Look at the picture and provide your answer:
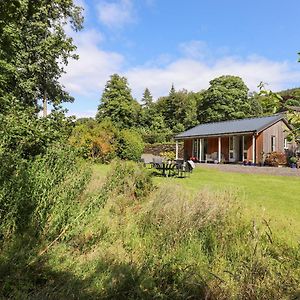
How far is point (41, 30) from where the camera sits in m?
24.1

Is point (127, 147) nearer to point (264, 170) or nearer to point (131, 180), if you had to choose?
point (264, 170)

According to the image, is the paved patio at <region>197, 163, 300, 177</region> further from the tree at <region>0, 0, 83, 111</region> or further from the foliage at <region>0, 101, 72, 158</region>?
the foliage at <region>0, 101, 72, 158</region>

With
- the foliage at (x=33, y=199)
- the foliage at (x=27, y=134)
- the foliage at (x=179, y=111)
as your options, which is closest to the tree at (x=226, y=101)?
the foliage at (x=179, y=111)

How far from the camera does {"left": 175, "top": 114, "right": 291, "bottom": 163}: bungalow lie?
92.6ft

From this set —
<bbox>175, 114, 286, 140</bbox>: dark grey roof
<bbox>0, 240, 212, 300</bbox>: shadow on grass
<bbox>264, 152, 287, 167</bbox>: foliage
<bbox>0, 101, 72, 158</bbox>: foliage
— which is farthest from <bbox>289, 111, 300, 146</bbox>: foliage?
<bbox>264, 152, 287, 167</bbox>: foliage

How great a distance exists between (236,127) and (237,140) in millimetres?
1232

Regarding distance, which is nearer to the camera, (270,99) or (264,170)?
(270,99)

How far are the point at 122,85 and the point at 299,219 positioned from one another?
50.7 meters

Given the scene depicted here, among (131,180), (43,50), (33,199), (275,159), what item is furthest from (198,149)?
(33,199)

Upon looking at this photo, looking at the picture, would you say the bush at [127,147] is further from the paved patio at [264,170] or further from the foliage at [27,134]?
the foliage at [27,134]

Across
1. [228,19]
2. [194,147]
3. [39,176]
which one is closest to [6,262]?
[39,176]

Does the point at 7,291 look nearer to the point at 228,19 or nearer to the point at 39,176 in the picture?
the point at 39,176

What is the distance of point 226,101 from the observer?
184 feet

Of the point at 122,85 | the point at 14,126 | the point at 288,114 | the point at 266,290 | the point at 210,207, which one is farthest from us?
the point at 122,85
